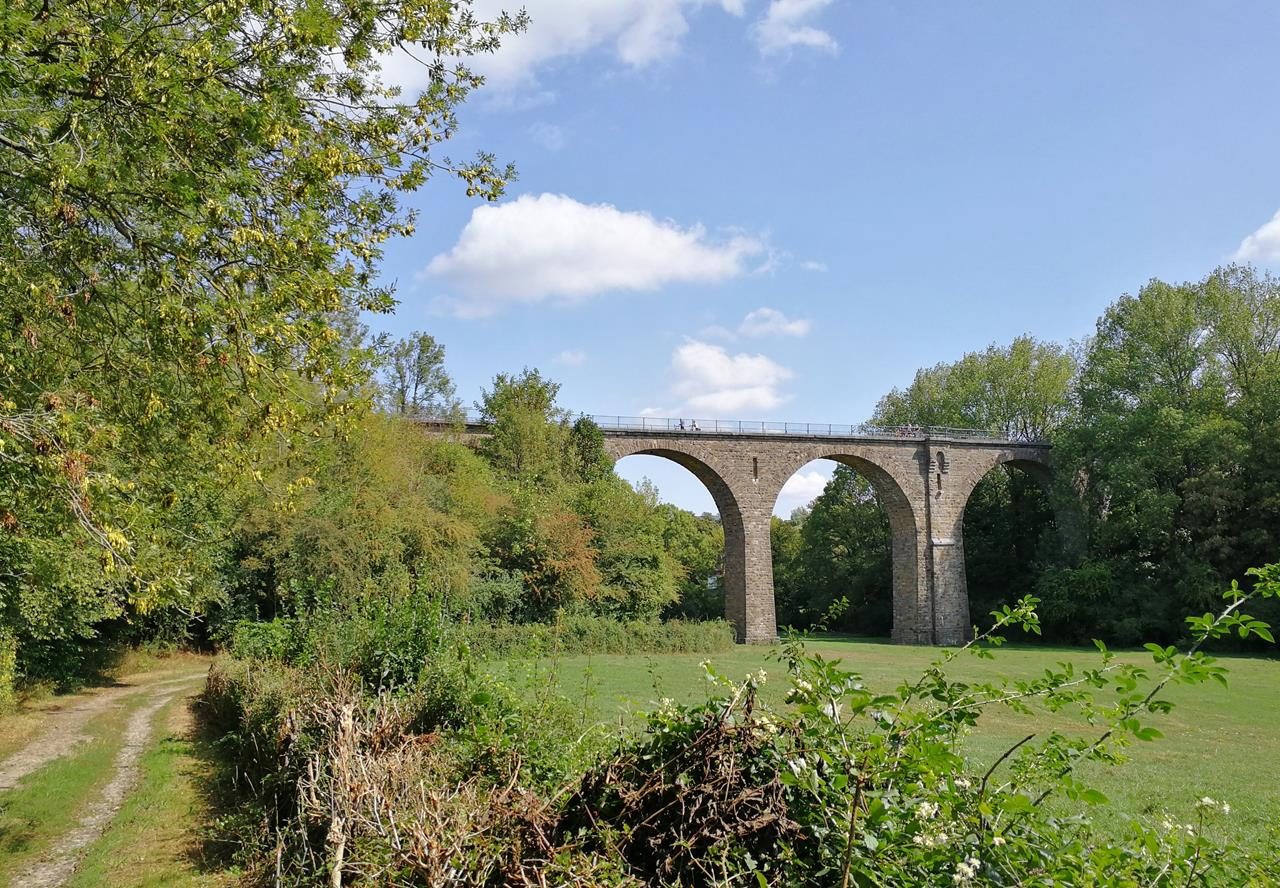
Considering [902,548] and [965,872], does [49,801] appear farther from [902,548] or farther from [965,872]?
[902,548]

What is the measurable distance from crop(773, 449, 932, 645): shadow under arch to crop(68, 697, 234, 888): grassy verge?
2608 cm

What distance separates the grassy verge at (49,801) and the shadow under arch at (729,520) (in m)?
21.1

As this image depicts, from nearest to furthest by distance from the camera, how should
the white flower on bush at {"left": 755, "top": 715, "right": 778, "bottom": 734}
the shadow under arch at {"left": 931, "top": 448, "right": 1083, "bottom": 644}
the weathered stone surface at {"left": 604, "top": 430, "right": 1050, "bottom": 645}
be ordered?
the white flower on bush at {"left": 755, "top": 715, "right": 778, "bottom": 734} < the weathered stone surface at {"left": 604, "top": 430, "right": 1050, "bottom": 645} < the shadow under arch at {"left": 931, "top": 448, "right": 1083, "bottom": 644}

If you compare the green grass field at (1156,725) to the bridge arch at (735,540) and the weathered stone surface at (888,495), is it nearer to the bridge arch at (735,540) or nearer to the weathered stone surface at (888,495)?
the bridge arch at (735,540)

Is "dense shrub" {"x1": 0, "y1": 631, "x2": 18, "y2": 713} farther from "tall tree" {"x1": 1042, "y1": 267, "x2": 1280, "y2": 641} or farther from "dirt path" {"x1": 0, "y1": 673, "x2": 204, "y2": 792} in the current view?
"tall tree" {"x1": 1042, "y1": 267, "x2": 1280, "y2": 641}

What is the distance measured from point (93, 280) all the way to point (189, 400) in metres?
0.90

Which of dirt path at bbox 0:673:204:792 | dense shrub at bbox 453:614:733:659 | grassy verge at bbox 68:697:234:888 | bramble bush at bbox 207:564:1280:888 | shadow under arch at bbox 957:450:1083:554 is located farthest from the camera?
shadow under arch at bbox 957:450:1083:554

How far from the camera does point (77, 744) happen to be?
10086 millimetres

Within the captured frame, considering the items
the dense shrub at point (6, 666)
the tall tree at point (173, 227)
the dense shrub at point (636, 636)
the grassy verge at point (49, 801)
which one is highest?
the tall tree at point (173, 227)

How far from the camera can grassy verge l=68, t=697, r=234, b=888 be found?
210 inches

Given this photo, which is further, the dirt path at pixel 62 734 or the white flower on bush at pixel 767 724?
the dirt path at pixel 62 734

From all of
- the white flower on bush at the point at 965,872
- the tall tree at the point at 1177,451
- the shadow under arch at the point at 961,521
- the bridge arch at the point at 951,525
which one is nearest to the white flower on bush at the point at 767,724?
the white flower on bush at the point at 965,872

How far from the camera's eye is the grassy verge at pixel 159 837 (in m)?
5.33

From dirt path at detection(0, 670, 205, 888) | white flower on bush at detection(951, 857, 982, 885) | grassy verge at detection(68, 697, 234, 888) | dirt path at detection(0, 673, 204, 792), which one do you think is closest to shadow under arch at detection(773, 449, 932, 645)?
dirt path at detection(0, 670, 205, 888)
